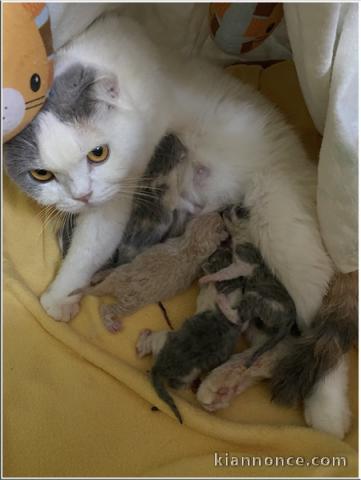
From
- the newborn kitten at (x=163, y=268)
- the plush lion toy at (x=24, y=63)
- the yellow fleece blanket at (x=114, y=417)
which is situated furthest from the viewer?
the newborn kitten at (x=163, y=268)

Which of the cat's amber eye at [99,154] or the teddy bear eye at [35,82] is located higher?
the teddy bear eye at [35,82]

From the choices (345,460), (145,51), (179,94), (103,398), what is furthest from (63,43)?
(345,460)

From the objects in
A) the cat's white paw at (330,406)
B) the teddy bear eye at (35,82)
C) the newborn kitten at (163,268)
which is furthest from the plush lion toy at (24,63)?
the cat's white paw at (330,406)

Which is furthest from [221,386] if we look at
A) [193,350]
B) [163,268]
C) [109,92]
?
[109,92]

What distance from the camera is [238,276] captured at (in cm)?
126

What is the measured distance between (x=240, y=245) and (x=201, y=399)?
1.26 ft

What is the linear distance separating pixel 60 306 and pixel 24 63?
2.08ft

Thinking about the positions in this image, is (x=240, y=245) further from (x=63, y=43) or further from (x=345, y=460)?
(x=63, y=43)

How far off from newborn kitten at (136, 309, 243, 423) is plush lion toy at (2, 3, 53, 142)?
60 centimetres

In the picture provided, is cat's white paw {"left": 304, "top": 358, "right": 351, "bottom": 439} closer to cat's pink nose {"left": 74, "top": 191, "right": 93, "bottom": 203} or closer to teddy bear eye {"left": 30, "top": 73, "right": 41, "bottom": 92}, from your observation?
cat's pink nose {"left": 74, "top": 191, "right": 93, "bottom": 203}

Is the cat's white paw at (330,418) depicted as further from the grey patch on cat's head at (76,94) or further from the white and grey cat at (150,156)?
the grey patch on cat's head at (76,94)

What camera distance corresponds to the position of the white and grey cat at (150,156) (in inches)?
46.5

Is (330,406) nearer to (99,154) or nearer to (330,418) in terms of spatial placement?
(330,418)

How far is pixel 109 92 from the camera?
3.96 ft
